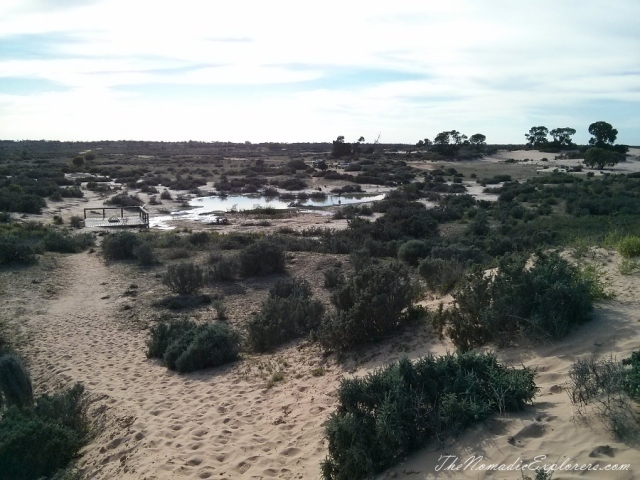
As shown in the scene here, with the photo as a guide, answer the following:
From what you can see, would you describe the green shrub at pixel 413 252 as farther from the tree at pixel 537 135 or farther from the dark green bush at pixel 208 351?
the tree at pixel 537 135


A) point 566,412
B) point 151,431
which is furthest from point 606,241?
point 151,431

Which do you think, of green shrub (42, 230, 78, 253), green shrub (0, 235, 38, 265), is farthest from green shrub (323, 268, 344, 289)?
green shrub (42, 230, 78, 253)

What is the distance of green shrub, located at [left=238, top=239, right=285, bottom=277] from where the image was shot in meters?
18.5

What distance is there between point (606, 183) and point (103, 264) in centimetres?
3669

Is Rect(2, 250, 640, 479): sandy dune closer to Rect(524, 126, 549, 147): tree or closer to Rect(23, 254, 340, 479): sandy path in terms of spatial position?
Rect(23, 254, 340, 479): sandy path

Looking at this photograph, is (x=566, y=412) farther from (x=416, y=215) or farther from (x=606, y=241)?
(x=416, y=215)

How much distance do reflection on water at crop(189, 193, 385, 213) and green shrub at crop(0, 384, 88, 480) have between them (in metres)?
33.1

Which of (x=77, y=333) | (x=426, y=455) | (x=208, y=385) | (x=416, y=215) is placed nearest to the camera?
(x=426, y=455)

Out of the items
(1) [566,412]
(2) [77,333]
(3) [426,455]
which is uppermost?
(1) [566,412]

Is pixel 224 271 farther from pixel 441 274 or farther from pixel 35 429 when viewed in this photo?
pixel 35 429

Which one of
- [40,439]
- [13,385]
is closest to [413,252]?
[13,385]

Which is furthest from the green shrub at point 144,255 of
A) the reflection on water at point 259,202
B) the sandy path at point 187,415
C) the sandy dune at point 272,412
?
the reflection on water at point 259,202

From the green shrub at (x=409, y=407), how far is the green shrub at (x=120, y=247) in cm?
1743

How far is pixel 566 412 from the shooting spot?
199 inches
